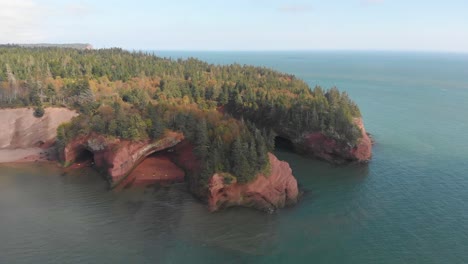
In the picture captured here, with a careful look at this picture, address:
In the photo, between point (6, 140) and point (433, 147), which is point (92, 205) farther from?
point (433, 147)

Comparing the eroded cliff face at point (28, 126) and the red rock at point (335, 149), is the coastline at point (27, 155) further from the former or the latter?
the red rock at point (335, 149)

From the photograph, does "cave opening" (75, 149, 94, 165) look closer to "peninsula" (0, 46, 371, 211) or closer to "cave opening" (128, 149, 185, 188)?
"peninsula" (0, 46, 371, 211)

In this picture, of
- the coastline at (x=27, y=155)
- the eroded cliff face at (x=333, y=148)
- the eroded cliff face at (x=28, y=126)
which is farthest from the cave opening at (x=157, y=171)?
the eroded cliff face at (x=333, y=148)

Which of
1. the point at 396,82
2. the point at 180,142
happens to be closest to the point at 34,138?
the point at 180,142

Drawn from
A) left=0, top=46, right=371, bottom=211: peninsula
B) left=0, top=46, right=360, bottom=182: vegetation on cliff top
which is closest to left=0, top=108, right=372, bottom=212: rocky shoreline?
left=0, top=46, right=371, bottom=211: peninsula

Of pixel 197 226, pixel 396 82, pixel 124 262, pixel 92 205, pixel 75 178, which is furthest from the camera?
pixel 396 82

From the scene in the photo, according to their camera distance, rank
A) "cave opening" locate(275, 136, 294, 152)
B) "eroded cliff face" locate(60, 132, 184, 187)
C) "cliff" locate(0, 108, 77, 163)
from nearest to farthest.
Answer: "eroded cliff face" locate(60, 132, 184, 187) < "cliff" locate(0, 108, 77, 163) < "cave opening" locate(275, 136, 294, 152)
